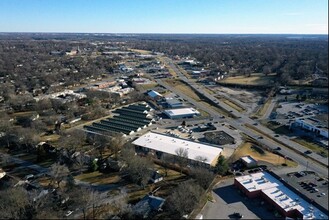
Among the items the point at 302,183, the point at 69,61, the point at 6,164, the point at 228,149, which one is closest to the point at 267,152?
the point at 228,149

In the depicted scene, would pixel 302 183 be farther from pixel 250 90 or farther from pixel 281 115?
pixel 250 90

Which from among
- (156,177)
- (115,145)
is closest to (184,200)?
(156,177)

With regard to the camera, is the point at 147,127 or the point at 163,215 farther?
the point at 147,127

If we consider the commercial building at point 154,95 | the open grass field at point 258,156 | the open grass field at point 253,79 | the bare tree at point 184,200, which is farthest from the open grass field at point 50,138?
the open grass field at point 253,79

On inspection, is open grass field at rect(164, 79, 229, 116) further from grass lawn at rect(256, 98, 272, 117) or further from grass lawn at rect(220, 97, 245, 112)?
grass lawn at rect(256, 98, 272, 117)

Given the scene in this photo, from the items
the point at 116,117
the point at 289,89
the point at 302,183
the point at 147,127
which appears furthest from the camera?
the point at 289,89

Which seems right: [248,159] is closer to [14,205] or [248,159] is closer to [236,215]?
[236,215]

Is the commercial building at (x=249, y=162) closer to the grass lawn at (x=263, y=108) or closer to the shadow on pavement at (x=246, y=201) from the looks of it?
the shadow on pavement at (x=246, y=201)
